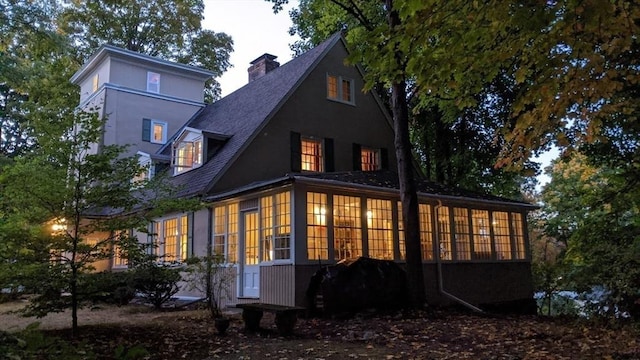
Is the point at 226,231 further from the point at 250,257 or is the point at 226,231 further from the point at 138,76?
the point at 138,76

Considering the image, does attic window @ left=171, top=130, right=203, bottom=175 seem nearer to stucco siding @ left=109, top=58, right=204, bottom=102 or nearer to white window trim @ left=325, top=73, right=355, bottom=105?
white window trim @ left=325, top=73, right=355, bottom=105

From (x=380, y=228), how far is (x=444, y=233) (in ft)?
7.46

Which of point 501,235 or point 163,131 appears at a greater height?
point 163,131

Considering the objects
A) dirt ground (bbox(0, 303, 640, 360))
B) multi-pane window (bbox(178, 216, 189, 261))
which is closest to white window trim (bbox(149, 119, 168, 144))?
multi-pane window (bbox(178, 216, 189, 261))

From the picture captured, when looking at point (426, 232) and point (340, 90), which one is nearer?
point (426, 232)

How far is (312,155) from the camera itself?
14883 millimetres

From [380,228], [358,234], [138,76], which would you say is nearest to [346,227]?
[358,234]

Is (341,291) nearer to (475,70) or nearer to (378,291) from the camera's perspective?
(378,291)

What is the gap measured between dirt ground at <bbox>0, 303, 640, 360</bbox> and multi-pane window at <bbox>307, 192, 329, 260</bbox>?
5.70 ft

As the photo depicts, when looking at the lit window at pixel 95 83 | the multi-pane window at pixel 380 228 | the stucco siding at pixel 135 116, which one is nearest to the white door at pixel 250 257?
the multi-pane window at pixel 380 228

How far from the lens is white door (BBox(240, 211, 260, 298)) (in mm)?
11648

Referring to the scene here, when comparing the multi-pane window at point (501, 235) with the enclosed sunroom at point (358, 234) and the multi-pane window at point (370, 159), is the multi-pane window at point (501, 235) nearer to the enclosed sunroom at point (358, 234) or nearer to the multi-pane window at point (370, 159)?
the enclosed sunroom at point (358, 234)

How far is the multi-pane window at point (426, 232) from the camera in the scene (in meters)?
12.7

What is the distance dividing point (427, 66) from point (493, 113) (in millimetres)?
14898
